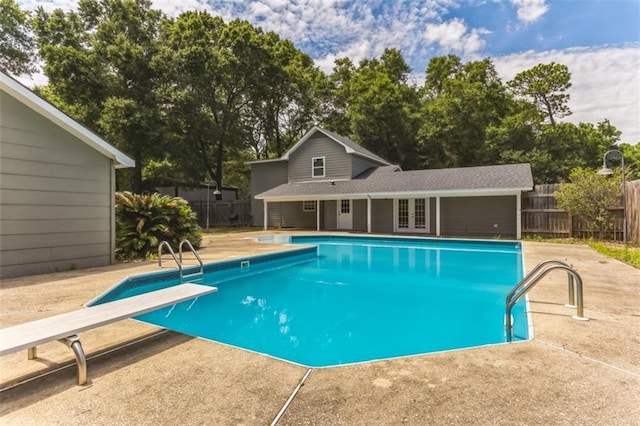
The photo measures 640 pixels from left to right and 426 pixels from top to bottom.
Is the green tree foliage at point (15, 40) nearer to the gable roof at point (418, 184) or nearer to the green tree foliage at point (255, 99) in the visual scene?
the green tree foliage at point (255, 99)

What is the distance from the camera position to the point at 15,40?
2347 centimetres

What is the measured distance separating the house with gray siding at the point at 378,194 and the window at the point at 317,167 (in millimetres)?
35

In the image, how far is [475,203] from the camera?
15.6 metres

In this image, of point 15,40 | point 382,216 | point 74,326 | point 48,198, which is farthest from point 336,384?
point 15,40

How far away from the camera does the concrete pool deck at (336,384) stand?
2137 mm

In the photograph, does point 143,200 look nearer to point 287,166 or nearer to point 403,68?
point 287,166

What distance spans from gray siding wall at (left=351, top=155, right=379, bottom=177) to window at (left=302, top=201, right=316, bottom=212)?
3.11m

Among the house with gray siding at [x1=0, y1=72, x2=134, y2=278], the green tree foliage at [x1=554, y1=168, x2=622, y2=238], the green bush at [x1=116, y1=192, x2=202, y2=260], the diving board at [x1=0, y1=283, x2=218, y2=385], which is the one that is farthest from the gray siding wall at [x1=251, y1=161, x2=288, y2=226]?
the diving board at [x1=0, y1=283, x2=218, y2=385]

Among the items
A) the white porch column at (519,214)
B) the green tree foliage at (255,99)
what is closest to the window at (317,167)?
the green tree foliage at (255,99)

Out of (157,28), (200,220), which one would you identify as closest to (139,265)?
(200,220)

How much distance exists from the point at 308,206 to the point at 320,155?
10.3 feet

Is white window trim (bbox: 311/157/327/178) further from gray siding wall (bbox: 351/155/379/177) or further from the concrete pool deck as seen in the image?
the concrete pool deck

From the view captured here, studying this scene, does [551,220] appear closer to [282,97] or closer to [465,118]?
[465,118]

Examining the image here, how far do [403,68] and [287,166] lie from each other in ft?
57.1
